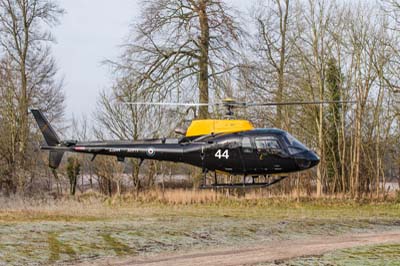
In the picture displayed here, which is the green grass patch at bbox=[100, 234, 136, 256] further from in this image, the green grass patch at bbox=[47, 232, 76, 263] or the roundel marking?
the roundel marking

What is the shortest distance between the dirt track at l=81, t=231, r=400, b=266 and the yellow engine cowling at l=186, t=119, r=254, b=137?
11.0 feet

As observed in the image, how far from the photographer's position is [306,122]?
31609mm

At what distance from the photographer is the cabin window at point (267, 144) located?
1479 cm

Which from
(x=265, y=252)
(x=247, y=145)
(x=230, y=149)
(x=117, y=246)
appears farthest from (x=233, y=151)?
(x=117, y=246)

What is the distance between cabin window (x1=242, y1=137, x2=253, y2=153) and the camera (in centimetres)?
1502

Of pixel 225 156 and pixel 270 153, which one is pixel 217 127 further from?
pixel 270 153

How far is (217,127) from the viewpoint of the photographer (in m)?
15.7

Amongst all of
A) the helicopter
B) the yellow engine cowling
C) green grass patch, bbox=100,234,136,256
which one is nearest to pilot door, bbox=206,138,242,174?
the helicopter

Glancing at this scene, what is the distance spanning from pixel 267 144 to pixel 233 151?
993 mm

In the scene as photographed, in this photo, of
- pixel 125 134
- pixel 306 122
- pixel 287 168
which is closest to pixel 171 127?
pixel 125 134

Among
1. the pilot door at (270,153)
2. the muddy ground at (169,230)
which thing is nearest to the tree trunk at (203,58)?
the muddy ground at (169,230)

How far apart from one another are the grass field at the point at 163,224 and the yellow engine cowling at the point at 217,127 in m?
3.12

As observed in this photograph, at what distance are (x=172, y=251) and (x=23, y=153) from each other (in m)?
18.9

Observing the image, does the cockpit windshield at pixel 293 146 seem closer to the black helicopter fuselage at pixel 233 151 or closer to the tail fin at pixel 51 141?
the black helicopter fuselage at pixel 233 151
